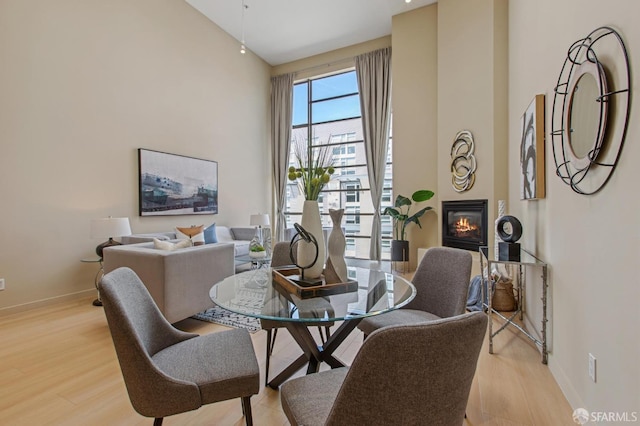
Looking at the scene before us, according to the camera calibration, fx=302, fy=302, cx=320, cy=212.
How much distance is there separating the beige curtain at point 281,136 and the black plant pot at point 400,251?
285cm

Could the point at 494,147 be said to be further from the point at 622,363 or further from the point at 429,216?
the point at 622,363

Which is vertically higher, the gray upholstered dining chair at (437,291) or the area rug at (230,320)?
the gray upholstered dining chair at (437,291)

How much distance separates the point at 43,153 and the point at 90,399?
310cm

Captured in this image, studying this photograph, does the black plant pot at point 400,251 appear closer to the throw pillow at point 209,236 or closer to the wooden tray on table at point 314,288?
the throw pillow at point 209,236

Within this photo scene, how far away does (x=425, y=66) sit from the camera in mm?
5395

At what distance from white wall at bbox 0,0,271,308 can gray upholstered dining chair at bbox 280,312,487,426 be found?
14.0 ft

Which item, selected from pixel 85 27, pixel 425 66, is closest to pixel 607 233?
pixel 425 66

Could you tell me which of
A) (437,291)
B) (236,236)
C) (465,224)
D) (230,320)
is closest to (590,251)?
(437,291)

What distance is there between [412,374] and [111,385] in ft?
7.04

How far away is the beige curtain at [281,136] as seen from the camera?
7152 mm

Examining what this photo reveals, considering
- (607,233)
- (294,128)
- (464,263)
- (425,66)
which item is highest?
(425,66)

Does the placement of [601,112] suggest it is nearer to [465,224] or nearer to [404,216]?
[465,224]

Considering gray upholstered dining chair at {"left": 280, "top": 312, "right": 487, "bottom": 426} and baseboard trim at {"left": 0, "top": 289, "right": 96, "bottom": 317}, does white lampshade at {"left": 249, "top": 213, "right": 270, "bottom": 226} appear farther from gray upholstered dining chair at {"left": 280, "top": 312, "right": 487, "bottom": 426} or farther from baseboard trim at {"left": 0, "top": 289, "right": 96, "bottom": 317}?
gray upholstered dining chair at {"left": 280, "top": 312, "right": 487, "bottom": 426}

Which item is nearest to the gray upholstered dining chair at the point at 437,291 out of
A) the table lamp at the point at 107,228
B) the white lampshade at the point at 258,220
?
the table lamp at the point at 107,228
